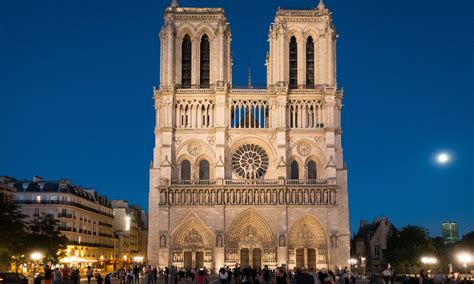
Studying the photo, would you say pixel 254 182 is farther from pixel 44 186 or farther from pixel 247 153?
pixel 44 186

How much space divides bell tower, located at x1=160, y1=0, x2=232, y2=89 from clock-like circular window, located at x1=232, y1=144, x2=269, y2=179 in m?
6.52

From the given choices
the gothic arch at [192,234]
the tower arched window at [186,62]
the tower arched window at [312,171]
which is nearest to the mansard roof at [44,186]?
the gothic arch at [192,234]

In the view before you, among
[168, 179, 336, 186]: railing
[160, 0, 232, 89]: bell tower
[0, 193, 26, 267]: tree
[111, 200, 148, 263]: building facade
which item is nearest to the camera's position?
[0, 193, 26, 267]: tree

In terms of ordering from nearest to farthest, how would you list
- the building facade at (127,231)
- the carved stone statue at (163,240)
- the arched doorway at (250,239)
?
the carved stone statue at (163,240) < the arched doorway at (250,239) < the building facade at (127,231)

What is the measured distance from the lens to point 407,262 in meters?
70.9

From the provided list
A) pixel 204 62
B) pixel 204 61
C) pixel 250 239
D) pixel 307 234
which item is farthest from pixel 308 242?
pixel 204 61

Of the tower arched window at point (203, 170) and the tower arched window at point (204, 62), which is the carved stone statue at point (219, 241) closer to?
the tower arched window at point (203, 170)

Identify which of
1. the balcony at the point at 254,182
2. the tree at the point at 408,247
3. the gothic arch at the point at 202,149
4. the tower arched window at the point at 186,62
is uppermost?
the tower arched window at the point at 186,62

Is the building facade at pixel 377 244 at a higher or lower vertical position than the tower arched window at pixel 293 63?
lower

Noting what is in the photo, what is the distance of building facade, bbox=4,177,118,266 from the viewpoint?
7150cm

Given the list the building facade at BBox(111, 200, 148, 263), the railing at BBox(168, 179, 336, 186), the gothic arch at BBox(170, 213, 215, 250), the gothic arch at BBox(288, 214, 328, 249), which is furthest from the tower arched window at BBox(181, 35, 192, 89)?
the building facade at BBox(111, 200, 148, 263)

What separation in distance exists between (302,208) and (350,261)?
6.43 m

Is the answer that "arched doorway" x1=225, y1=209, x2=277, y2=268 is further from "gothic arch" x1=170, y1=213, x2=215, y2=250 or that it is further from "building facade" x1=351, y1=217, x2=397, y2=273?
"building facade" x1=351, y1=217, x2=397, y2=273

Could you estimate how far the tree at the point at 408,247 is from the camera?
71250 millimetres
